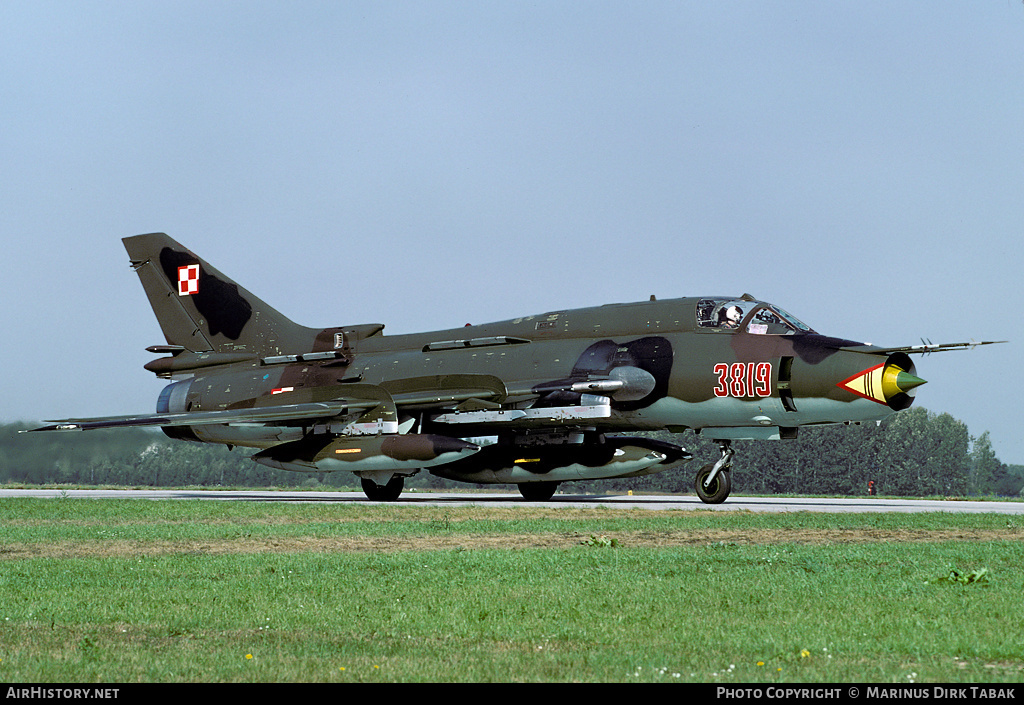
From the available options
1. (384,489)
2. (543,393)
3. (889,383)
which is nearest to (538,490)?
(543,393)

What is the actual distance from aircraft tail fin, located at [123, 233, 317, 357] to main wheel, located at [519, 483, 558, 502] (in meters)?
7.82

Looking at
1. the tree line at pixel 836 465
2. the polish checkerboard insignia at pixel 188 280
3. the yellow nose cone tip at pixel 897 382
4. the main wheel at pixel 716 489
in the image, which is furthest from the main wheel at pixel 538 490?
the tree line at pixel 836 465

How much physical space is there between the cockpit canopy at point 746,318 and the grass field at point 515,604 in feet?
22.8

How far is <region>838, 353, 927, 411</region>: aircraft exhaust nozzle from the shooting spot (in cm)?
2106

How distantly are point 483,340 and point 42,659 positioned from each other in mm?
20134

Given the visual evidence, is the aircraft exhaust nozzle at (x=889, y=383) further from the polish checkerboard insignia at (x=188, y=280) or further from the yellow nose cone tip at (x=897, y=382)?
the polish checkerboard insignia at (x=188, y=280)

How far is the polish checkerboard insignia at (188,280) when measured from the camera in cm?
3162

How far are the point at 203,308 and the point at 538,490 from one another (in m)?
11.9

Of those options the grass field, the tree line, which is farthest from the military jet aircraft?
the tree line

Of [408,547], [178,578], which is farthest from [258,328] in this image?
[178,578]

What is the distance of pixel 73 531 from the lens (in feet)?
54.5

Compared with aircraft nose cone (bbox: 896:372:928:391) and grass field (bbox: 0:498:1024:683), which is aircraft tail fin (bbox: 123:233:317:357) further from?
aircraft nose cone (bbox: 896:372:928:391)

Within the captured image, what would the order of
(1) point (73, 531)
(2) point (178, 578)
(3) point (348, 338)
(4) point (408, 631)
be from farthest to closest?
1. (3) point (348, 338)
2. (1) point (73, 531)
3. (2) point (178, 578)
4. (4) point (408, 631)

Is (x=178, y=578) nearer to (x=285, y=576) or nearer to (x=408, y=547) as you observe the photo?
(x=285, y=576)
